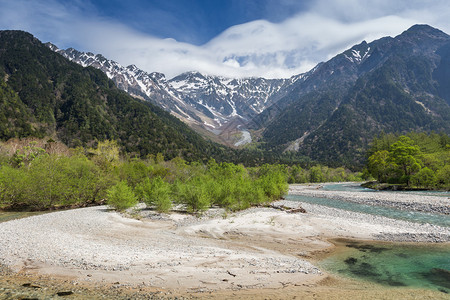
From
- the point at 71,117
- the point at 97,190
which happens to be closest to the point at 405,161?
the point at 97,190

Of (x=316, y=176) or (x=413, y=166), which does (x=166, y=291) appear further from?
(x=316, y=176)

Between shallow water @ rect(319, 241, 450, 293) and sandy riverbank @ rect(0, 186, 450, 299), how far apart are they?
1.53 m

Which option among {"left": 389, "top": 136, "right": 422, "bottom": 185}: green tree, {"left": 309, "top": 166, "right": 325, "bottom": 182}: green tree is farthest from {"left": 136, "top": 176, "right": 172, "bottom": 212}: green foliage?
{"left": 309, "top": 166, "right": 325, "bottom": 182}: green tree

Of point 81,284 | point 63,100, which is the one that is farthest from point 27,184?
point 63,100

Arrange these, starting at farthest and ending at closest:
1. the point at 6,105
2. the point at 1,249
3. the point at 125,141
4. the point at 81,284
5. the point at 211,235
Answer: the point at 125,141
the point at 6,105
the point at 211,235
the point at 1,249
the point at 81,284

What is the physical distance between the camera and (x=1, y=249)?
55.2 ft

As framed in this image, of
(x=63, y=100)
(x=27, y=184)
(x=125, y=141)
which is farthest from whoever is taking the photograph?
(x=63, y=100)

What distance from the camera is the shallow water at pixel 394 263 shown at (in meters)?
13.6

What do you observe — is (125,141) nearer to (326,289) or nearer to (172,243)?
(172,243)

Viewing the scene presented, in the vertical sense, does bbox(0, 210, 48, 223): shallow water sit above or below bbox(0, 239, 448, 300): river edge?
below

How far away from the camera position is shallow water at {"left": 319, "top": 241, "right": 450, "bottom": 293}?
13.6 metres

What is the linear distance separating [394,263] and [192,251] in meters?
13.7

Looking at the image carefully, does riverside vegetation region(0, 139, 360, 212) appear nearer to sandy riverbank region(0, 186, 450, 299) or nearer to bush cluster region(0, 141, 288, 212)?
bush cluster region(0, 141, 288, 212)

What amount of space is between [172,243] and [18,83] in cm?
22470
